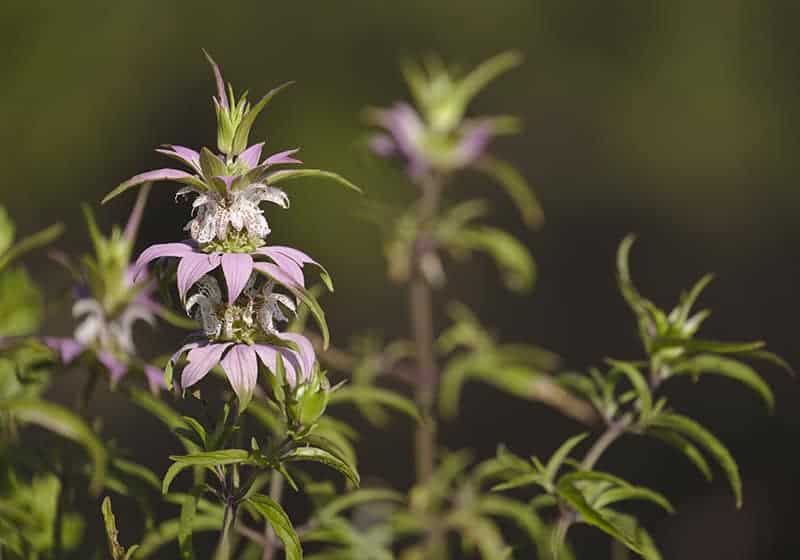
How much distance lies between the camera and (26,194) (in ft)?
12.9

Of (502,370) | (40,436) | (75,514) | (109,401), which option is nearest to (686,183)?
(109,401)

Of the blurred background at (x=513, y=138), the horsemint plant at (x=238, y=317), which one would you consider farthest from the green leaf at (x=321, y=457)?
the blurred background at (x=513, y=138)

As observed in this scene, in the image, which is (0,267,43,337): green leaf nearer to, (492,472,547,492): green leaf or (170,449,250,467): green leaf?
(170,449,250,467): green leaf

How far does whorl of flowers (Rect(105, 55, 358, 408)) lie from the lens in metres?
0.71

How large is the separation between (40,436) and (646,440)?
1.72m

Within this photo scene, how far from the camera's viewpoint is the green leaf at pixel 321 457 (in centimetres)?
72

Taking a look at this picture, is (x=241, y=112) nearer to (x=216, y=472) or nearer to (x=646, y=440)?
(x=216, y=472)

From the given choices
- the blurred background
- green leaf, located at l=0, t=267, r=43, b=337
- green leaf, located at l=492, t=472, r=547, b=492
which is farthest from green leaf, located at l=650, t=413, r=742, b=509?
the blurred background

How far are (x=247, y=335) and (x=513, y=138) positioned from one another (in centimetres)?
374

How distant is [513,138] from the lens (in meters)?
4.41

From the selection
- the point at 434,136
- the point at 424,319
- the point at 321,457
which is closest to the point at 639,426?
the point at 321,457

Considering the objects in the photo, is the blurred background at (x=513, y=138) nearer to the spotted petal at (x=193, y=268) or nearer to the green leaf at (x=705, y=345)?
the green leaf at (x=705, y=345)

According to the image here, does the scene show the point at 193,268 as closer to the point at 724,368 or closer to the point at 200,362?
the point at 200,362

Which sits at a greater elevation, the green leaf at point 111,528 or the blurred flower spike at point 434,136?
the blurred flower spike at point 434,136
